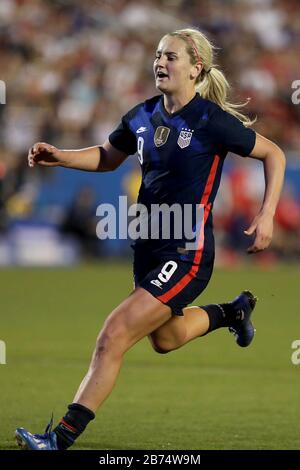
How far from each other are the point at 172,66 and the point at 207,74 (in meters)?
0.38

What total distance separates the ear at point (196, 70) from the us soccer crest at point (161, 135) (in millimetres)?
386

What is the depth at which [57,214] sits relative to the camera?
869 inches

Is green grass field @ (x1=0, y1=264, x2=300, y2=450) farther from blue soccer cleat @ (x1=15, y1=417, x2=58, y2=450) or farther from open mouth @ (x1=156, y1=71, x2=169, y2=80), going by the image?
open mouth @ (x1=156, y1=71, x2=169, y2=80)

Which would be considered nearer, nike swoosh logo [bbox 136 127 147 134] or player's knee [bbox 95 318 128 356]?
player's knee [bbox 95 318 128 356]

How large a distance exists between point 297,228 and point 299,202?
560 mm

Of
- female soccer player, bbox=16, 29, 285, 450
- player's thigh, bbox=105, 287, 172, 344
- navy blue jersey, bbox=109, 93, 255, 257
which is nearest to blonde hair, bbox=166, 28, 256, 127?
female soccer player, bbox=16, 29, 285, 450

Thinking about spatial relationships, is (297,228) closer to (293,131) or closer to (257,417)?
(293,131)

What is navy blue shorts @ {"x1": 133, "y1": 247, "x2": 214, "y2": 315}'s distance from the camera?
666 cm

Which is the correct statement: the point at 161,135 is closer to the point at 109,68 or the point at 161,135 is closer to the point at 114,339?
the point at 114,339

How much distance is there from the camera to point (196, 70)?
6.94 meters

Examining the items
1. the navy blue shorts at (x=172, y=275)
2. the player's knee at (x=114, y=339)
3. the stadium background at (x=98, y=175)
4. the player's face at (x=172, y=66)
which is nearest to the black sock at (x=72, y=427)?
the player's knee at (x=114, y=339)

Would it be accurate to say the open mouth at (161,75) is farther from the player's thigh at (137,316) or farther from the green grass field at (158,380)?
the green grass field at (158,380)

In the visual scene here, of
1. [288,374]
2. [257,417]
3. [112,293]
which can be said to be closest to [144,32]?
[112,293]

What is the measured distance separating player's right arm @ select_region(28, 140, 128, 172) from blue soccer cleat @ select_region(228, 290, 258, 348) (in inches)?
61.6
